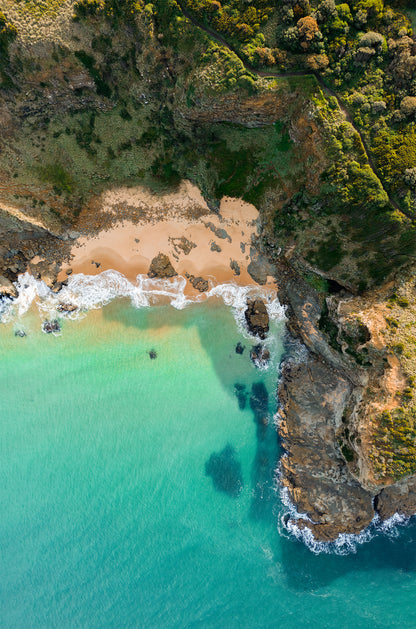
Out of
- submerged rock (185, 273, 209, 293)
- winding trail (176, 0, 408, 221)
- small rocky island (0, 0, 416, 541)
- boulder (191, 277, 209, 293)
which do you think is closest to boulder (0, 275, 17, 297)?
small rocky island (0, 0, 416, 541)

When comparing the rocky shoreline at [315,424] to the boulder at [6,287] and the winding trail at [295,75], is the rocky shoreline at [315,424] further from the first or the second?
the winding trail at [295,75]

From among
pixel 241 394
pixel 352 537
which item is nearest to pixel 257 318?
pixel 241 394

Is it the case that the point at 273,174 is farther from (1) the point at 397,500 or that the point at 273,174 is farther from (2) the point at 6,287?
(1) the point at 397,500

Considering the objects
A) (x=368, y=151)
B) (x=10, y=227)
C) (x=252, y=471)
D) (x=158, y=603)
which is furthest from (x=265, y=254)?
(x=158, y=603)

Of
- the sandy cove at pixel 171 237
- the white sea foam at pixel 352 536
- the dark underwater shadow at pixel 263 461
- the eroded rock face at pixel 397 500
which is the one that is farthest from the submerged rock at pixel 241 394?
the eroded rock face at pixel 397 500

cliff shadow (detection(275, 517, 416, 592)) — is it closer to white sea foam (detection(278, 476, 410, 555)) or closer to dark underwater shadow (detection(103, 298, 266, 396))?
white sea foam (detection(278, 476, 410, 555))

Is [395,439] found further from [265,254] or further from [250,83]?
[250,83]
